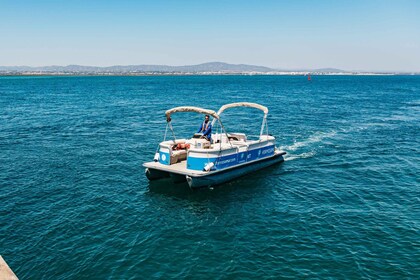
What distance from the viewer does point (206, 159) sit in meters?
22.2

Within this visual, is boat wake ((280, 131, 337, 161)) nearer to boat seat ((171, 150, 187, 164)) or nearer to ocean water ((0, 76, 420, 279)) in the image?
ocean water ((0, 76, 420, 279))

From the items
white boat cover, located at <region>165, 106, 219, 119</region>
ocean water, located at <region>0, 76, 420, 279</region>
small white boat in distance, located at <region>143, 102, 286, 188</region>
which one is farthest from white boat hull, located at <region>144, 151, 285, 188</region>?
white boat cover, located at <region>165, 106, 219, 119</region>

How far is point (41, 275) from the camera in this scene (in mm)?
13375

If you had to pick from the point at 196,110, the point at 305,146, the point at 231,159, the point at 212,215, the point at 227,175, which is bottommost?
the point at 212,215

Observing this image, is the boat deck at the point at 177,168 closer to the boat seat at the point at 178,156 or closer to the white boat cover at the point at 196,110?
the boat seat at the point at 178,156

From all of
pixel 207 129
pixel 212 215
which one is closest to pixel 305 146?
pixel 207 129

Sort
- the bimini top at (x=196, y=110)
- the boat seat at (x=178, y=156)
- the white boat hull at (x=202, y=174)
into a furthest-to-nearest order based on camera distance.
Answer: the boat seat at (x=178, y=156), the bimini top at (x=196, y=110), the white boat hull at (x=202, y=174)

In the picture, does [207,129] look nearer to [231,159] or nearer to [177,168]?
[231,159]

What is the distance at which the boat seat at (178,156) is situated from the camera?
23.9 metres

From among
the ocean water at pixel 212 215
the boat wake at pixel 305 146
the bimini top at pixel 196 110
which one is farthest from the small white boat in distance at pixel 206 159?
the boat wake at pixel 305 146

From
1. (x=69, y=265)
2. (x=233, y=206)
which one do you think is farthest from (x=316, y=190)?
(x=69, y=265)

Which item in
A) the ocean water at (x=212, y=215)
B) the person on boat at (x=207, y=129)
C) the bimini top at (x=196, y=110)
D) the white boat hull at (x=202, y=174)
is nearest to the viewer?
the ocean water at (x=212, y=215)

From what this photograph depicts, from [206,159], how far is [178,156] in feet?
9.72

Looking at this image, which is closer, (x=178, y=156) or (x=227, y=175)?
(x=227, y=175)
